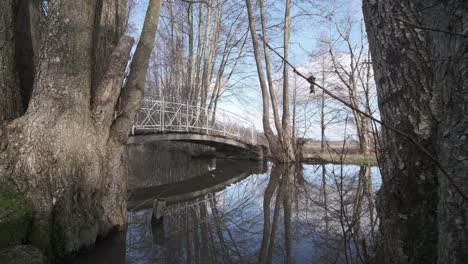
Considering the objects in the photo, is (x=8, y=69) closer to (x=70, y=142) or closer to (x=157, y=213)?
(x=70, y=142)

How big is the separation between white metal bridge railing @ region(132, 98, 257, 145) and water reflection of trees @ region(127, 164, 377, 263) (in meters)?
5.30

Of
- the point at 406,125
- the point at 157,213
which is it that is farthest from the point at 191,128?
the point at 406,125

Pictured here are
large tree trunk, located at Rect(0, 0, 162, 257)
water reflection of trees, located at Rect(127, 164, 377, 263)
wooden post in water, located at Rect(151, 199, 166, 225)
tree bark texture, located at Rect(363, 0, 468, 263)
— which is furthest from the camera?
wooden post in water, located at Rect(151, 199, 166, 225)

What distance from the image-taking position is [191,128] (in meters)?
12.3

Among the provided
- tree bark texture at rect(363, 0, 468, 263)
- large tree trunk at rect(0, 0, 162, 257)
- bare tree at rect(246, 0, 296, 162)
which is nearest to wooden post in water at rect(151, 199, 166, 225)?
large tree trunk at rect(0, 0, 162, 257)

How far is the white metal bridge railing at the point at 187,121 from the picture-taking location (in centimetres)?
1068

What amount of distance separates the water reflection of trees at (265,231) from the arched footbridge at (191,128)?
4.80 metres

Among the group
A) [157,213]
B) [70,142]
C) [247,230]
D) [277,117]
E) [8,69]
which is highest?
[277,117]

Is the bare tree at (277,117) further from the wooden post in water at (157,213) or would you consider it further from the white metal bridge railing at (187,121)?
the wooden post in water at (157,213)

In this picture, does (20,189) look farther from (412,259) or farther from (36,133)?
(412,259)

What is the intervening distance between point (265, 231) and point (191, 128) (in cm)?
861

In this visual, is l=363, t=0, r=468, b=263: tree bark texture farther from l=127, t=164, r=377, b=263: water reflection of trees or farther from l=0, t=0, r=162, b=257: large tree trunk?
l=0, t=0, r=162, b=257: large tree trunk

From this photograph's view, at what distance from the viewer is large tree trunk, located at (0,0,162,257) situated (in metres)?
3.07

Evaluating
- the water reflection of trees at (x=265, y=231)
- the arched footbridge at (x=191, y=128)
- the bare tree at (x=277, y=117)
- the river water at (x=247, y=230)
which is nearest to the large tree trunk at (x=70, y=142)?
the river water at (x=247, y=230)
